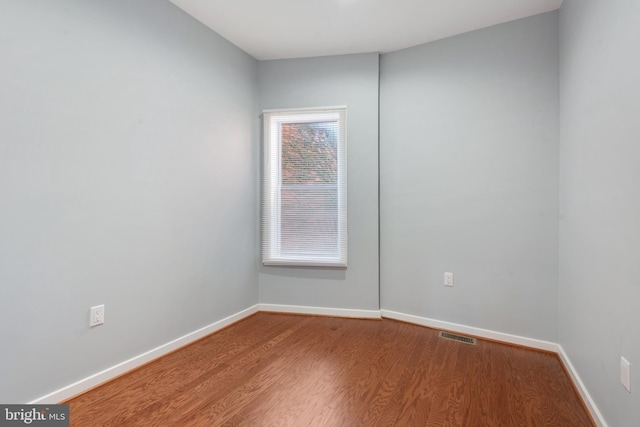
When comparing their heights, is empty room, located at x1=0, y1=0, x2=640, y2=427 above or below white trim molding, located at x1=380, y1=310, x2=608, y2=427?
above

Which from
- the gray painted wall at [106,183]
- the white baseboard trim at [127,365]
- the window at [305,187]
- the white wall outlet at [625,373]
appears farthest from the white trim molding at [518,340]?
the gray painted wall at [106,183]

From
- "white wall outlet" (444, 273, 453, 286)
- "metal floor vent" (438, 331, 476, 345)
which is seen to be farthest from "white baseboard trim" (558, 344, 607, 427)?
"white wall outlet" (444, 273, 453, 286)

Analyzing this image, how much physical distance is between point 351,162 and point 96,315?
2.49 m

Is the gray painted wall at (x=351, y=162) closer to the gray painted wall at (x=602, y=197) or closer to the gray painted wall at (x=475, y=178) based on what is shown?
the gray painted wall at (x=475, y=178)

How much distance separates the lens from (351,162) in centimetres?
354

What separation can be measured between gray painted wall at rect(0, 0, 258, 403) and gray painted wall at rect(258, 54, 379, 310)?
73 cm

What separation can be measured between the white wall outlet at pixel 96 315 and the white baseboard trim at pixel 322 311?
1818 mm

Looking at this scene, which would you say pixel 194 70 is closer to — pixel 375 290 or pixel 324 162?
pixel 324 162

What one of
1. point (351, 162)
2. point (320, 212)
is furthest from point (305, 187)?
point (351, 162)

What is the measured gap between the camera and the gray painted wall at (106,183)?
176 centimetres

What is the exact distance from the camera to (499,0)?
2551 mm

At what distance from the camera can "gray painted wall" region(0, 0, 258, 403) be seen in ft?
5.79

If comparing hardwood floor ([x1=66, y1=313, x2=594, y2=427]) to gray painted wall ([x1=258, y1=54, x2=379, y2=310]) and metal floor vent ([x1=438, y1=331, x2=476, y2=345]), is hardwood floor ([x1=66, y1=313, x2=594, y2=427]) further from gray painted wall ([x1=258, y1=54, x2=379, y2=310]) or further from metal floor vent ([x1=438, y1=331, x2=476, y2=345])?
gray painted wall ([x1=258, y1=54, x2=379, y2=310])

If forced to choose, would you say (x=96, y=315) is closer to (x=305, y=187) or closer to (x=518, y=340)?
(x=305, y=187)
